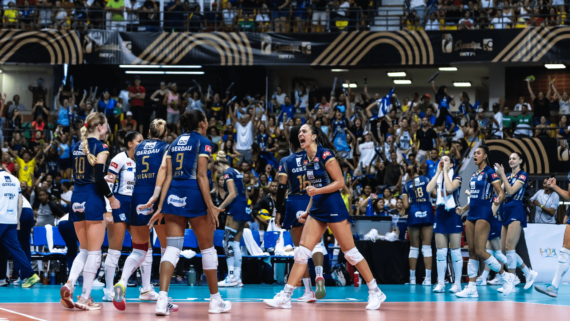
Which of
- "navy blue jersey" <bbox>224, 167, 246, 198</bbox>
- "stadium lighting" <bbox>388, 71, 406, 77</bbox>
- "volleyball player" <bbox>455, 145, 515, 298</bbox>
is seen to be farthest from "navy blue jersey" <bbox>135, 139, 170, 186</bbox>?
"stadium lighting" <bbox>388, 71, 406, 77</bbox>

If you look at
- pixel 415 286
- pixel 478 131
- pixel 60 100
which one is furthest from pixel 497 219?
pixel 60 100

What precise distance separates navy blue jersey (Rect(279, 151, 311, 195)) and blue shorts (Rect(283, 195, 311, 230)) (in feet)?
0.40

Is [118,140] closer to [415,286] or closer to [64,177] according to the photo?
[64,177]

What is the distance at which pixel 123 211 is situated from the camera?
9.62 meters

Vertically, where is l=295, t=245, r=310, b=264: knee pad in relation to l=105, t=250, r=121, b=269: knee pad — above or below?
above

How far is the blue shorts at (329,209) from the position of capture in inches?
352

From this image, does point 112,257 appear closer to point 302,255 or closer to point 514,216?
point 302,255

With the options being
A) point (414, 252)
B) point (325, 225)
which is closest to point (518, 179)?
point (414, 252)

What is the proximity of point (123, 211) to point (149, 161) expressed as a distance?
981 millimetres

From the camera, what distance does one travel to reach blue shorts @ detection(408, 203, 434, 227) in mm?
14336

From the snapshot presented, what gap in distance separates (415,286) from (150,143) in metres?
7.20

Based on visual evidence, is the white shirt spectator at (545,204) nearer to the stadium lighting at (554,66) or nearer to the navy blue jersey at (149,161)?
the stadium lighting at (554,66)

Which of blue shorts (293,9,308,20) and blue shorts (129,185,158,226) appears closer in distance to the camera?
blue shorts (129,185,158,226)

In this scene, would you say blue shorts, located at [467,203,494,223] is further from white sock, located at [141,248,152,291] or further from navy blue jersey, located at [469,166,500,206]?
white sock, located at [141,248,152,291]
